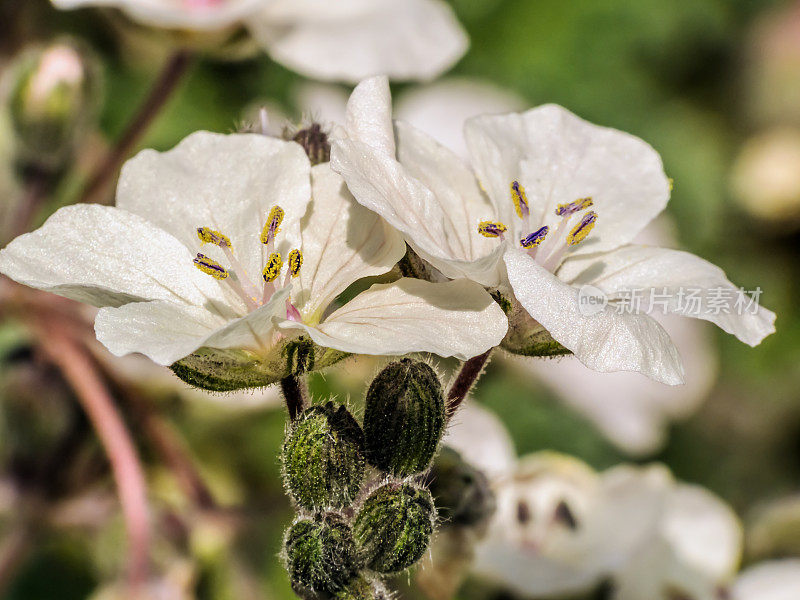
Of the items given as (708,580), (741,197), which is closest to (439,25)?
(708,580)

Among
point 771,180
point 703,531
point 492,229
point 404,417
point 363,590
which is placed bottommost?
point 703,531

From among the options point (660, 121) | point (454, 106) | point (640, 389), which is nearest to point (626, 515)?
point (640, 389)

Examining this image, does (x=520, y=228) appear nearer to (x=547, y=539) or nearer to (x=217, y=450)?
(x=547, y=539)

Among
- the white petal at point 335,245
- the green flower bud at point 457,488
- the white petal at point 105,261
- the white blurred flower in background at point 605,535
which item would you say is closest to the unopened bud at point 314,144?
the white petal at point 335,245

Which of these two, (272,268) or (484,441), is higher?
(272,268)

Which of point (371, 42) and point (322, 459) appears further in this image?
point (371, 42)

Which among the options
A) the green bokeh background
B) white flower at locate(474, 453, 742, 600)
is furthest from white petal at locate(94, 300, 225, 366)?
the green bokeh background

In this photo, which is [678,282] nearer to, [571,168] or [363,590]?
[571,168]
